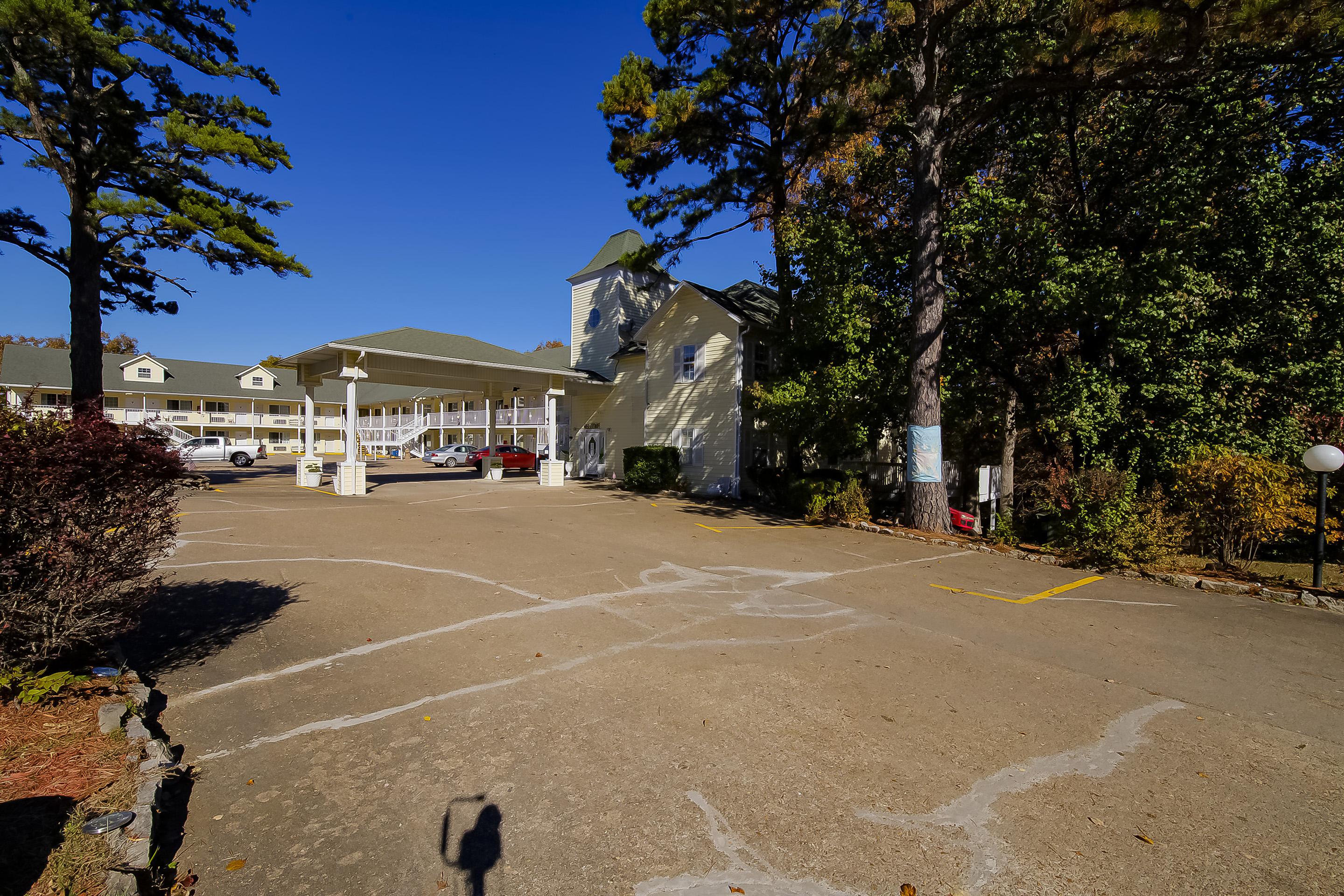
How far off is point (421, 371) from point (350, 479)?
4.56 m

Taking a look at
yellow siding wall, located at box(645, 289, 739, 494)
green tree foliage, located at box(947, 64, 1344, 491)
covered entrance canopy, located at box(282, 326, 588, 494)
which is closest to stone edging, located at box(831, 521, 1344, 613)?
green tree foliage, located at box(947, 64, 1344, 491)

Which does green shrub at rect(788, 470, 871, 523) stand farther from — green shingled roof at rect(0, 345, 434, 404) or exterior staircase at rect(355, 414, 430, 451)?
exterior staircase at rect(355, 414, 430, 451)

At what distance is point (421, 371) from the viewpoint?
21188 mm

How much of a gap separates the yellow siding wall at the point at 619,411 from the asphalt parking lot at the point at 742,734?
15.9 meters

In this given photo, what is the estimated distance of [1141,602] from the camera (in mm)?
7699

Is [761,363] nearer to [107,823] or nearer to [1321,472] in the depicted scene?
[1321,472]

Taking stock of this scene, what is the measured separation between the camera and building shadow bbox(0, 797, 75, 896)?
2.50 m

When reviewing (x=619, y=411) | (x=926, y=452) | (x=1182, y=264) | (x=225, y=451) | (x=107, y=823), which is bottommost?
(x=107, y=823)

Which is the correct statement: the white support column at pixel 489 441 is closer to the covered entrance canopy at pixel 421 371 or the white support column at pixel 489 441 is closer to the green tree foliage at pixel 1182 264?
the covered entrance canopy at pixel 421 371

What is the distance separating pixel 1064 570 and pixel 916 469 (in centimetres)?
367

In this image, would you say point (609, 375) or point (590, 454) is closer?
point (609, 375)

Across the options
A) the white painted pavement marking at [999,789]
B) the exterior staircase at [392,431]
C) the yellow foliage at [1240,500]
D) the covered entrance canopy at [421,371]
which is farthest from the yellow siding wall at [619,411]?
the exterior staircase at [392,431]

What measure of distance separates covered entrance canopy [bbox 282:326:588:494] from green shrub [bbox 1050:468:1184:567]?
53.9ft

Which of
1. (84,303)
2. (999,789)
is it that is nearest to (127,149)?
(84,303)
